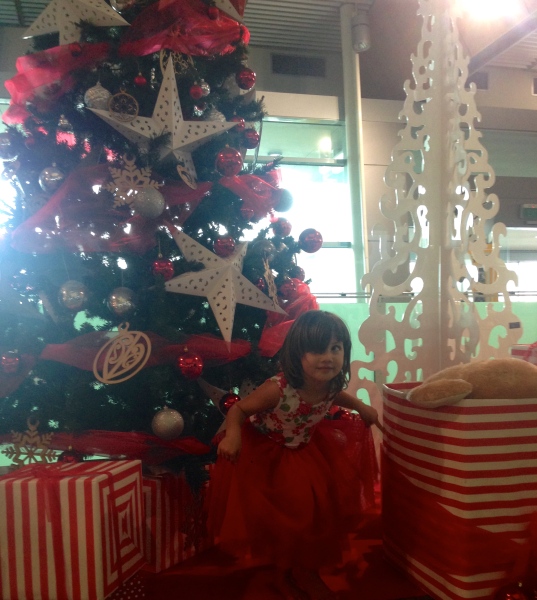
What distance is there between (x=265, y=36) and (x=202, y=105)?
7.88 feet

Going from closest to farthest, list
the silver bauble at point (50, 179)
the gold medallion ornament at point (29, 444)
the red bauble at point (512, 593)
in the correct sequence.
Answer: the red bauble at point (512, 593) → the gold medallion ornament at point (29, 444) → the silver bauble at point (50, 179)

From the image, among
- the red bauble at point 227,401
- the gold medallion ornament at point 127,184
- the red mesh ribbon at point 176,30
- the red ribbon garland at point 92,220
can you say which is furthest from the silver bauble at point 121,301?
the red mesh ribbon at point 176,30

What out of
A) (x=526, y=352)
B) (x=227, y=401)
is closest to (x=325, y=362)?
(x=227, y=401)

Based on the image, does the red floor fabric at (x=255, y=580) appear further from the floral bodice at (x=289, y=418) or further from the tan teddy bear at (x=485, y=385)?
the tan teddy bear at (x=485, y=385)

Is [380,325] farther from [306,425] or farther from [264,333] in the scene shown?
[306,425]

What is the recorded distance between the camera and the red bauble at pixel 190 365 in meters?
1.25

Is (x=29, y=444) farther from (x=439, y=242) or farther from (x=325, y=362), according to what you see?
(x=439, y=242)

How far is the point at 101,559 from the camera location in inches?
37.9

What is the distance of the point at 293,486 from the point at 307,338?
320 mm

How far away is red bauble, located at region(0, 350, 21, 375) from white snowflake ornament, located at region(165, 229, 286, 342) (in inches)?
15.9

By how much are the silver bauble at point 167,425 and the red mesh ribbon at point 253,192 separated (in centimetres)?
61

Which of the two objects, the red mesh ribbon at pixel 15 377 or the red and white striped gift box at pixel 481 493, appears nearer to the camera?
the red and white striped gift box at pixel 481 493

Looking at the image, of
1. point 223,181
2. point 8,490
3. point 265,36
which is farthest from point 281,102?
point 8,490

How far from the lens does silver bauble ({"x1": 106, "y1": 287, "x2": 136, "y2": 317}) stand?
50.2 inches
